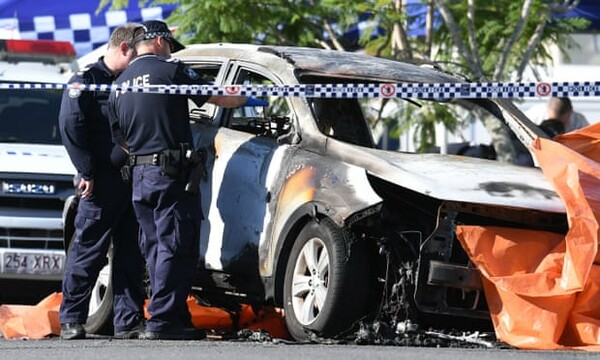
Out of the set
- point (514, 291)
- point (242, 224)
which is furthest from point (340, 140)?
point (514, 291)

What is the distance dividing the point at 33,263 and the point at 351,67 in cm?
287

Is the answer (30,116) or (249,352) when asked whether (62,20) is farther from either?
(249,352)

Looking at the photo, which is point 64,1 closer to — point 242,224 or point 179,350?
point 242,224

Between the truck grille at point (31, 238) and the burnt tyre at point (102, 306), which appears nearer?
the burnt tyre at point (102, 306)

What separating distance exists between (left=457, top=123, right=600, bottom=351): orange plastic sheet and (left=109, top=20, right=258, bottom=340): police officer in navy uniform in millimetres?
1658

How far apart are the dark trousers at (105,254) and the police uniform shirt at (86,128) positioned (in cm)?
13

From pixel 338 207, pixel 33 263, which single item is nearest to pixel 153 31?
pixel 338 207

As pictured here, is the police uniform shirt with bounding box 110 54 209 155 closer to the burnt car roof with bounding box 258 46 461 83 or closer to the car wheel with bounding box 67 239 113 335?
the burnt car roof with bounding box 258 46 461 83

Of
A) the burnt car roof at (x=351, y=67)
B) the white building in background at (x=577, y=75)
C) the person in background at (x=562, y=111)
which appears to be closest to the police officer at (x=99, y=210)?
the burnt car roof at (x=351, y=67)

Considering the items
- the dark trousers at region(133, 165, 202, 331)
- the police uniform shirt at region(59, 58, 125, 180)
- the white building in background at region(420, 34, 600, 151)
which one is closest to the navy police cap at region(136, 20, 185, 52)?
the police uniform shirt at region(59, 58, 125, 180)

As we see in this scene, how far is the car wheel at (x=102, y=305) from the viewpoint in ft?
28.6

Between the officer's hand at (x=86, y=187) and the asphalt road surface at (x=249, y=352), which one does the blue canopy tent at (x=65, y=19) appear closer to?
the officer's hand at (x=86, y=187)

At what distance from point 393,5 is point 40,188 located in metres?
4.31

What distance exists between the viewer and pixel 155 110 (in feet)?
25.7
